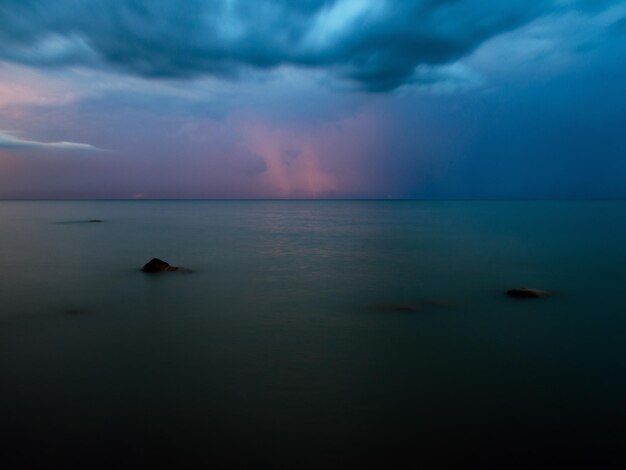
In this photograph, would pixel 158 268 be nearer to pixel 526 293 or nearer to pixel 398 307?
pixel 398 307

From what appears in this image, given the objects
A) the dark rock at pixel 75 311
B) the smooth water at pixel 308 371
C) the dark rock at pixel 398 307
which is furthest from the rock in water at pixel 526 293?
the dark rock at pixel 75 311

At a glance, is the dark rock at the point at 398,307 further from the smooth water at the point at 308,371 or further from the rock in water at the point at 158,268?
the rock in water at the point at 158,268

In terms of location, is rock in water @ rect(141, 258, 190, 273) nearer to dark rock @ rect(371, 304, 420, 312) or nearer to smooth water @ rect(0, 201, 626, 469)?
smooth water @ rect(0, 201, 626, 469)

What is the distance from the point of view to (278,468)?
678cm

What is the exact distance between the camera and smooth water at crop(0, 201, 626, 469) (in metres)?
7.25

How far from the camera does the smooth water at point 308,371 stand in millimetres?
7246

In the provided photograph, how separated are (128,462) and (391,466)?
13.5ft

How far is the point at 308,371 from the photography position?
1059cm

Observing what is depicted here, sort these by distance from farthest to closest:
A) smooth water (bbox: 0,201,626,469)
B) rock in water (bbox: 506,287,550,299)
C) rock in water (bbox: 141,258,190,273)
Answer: rock in water (bbox: 141,258,190,273)
rock in water (bbox: 506,287,550,299)
smooth water (bbox: 0,201,626,469)

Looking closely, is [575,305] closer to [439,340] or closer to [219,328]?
[439,340]

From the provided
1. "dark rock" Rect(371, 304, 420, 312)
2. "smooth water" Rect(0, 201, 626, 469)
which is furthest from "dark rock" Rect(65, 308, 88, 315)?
"dark rock" Rect(371, 304, 420, 312)

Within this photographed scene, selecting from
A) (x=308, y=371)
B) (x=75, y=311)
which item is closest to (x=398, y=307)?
(x=308, y=371)

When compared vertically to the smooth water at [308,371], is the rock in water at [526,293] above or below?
below

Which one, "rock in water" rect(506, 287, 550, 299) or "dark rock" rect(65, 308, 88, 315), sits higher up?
"dark rock" rect(65, 308, 88, 315)
